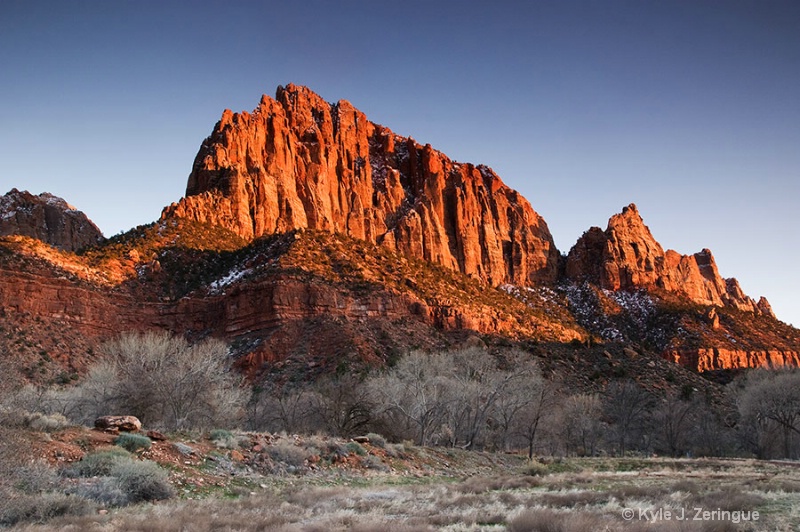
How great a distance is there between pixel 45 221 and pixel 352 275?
260 ft

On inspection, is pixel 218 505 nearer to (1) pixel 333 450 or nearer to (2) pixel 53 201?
(1) pixel 333 450

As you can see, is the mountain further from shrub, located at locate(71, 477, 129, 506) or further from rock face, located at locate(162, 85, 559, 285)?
shrub, located at locate(71, 477, 129, 506)

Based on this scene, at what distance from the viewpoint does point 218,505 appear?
11.9 meters

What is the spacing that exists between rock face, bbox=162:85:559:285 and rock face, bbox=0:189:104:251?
116 ft

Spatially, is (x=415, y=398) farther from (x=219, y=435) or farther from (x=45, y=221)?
(x=45, y=221)

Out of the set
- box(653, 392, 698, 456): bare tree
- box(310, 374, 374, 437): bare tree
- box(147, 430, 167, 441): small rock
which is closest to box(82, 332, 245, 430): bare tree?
box(310, 374, 374, 437): bare tree

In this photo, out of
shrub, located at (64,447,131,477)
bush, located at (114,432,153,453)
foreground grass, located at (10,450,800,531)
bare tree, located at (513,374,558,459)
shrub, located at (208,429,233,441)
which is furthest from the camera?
bare tree, located at (513,374,558,459)

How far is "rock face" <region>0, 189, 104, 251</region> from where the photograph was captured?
348ft

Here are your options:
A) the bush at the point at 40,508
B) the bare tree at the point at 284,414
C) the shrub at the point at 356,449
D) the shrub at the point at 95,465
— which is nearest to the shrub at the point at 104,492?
the bush at the point at 40,508

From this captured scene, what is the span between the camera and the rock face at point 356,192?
8600 cm

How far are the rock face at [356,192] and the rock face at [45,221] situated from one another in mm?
35465

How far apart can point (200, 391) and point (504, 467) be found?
15555 millimetres

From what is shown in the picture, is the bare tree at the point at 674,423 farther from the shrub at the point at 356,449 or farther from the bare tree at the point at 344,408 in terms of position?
the shrub at the point at 356,449

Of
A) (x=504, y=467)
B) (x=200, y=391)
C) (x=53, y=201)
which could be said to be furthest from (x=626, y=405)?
(x=53, y=201)
